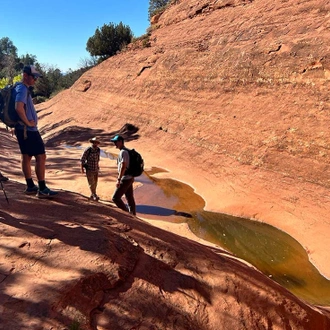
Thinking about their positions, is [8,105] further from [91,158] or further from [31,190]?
[91,158]

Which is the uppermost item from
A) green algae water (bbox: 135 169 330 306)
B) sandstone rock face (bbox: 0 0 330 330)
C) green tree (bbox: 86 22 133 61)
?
green tree (bbox: 86 22 133 61)

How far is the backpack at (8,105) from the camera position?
13.3 ft

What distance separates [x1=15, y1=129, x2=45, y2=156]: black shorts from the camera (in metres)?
4.26

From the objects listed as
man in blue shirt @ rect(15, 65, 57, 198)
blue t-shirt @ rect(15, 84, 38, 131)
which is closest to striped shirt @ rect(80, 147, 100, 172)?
man in blue shirt @ rect(15, 65, 57, 198)

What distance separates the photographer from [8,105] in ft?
13.3

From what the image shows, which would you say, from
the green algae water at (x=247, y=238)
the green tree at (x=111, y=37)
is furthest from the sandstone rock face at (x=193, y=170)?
the green tree at (x=111, y=37)

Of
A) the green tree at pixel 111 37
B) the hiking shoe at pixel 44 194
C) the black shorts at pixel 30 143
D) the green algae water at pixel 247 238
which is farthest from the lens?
the green tree at pixel 111 37

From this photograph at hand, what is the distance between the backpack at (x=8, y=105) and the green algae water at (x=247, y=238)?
4781 mm

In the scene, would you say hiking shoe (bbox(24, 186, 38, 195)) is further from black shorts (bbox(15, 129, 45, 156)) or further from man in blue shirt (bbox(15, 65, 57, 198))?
black shorts (bbox(15, 129, 45, 156))

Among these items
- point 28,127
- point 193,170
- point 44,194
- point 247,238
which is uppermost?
point 28,127

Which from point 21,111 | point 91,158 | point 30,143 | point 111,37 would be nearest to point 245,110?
point 91,158

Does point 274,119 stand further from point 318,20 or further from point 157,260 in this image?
point 157,260

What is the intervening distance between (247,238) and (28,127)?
17.4 feet

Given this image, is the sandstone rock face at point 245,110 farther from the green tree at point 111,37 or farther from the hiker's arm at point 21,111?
the green tree at point 111,37
